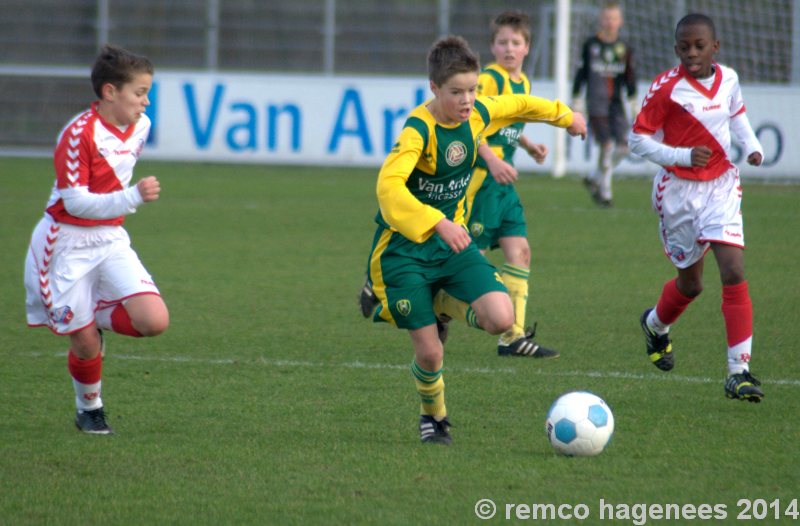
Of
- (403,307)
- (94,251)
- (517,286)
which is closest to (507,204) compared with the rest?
(517,286)

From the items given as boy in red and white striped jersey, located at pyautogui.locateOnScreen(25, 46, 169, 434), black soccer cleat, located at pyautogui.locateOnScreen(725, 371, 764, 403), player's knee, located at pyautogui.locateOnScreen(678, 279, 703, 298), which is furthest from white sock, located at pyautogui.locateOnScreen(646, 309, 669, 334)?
boy in red and white striped jersey, located at pyautogui.locateOnScreen(25, 46, 169, 434)

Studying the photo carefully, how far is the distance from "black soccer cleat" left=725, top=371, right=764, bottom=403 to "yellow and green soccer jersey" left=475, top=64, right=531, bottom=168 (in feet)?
7.33

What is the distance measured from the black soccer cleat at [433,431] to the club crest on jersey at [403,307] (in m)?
0.42

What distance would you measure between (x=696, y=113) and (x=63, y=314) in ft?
10.1

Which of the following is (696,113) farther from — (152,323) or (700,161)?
(152,323)

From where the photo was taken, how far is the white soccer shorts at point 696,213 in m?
5.76

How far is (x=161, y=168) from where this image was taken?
1827cm

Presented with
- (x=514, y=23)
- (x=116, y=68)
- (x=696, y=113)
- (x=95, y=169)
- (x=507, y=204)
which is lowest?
(x=507, y=204)

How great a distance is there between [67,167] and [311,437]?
1.47m

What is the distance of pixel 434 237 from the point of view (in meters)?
5.02

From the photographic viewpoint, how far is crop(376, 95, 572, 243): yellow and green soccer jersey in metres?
4.77

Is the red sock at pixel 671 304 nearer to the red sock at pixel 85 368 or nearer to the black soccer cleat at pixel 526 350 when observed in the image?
the black soccer cleat at pixel 526 350

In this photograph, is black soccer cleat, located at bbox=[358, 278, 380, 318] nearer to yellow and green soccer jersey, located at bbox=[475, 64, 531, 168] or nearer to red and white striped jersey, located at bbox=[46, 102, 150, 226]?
red and white striped jersey, located at bbox=[46, 102, 150, 226]

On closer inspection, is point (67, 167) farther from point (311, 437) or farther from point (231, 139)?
point (231, 139)
